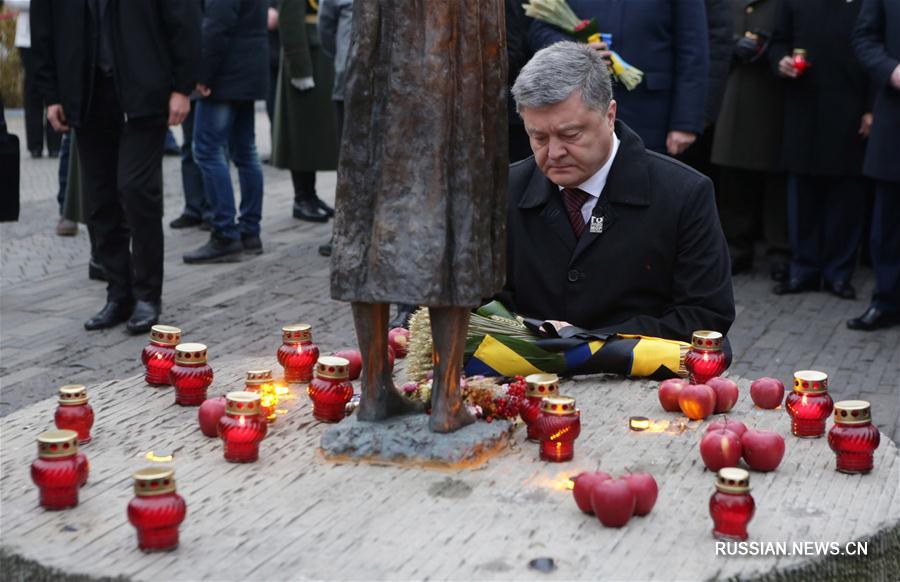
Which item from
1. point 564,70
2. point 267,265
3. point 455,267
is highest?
point 564,70

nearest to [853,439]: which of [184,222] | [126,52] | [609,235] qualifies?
[609,235]

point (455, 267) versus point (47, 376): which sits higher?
point (455, 267)

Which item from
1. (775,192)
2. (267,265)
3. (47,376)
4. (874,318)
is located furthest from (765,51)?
(47,376)

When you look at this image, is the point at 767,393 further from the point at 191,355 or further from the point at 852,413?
the point at 191,355

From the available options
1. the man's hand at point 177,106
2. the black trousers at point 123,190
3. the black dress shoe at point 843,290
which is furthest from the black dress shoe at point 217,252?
the black dress shoe at point 843,290

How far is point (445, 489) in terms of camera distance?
314 cm

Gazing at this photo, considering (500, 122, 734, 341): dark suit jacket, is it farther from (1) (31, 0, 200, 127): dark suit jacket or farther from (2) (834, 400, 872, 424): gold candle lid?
(1) (31, 0, 200, 127): dark suit jacket

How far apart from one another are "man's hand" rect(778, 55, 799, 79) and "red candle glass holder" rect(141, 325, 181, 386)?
5299mm

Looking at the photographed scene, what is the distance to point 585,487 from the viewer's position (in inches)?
115

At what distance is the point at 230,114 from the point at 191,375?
5.72 metres

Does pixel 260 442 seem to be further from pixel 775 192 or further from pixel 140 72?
pixel 775 192

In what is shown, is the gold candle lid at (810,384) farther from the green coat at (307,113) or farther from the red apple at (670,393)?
the green coat at (307,113)

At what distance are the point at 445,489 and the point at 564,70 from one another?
1421 millimetres

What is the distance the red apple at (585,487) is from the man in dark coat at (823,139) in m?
5.74
